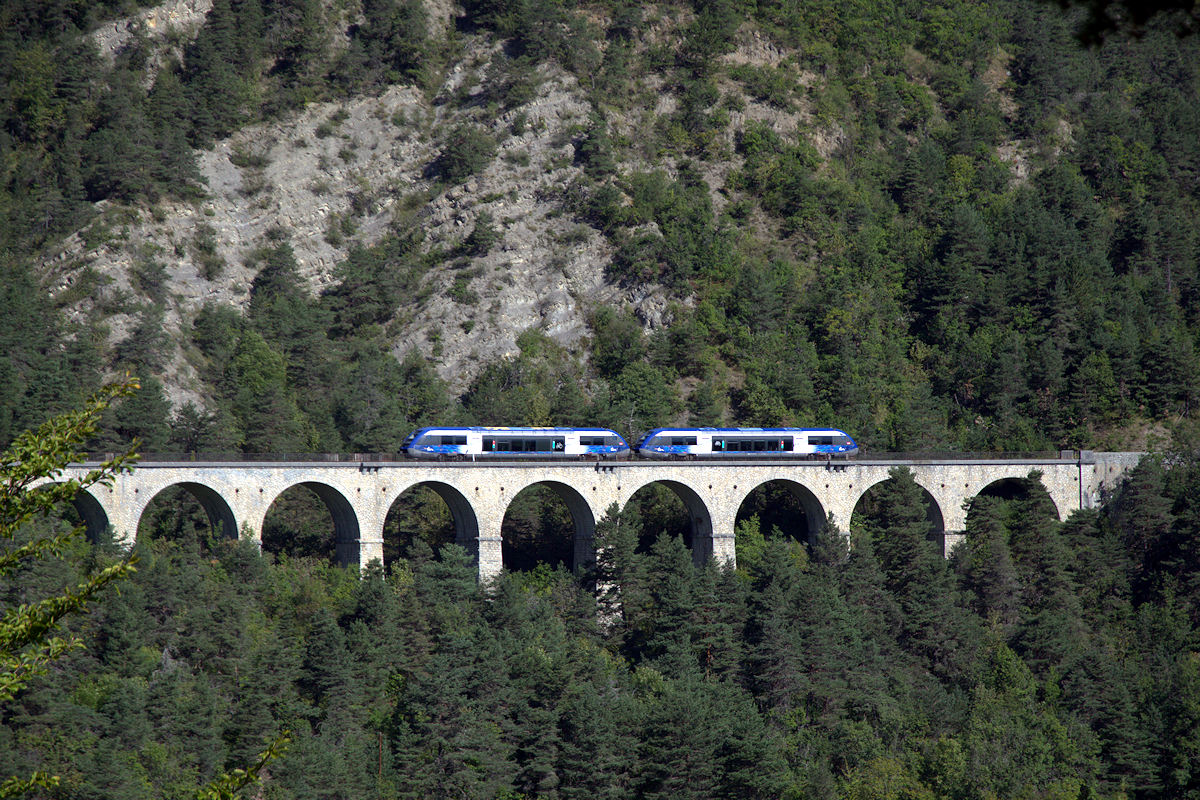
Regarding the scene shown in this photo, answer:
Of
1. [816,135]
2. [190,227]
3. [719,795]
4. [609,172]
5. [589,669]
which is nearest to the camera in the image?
[719,795]

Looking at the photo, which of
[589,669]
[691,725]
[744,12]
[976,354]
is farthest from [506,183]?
[691,725]

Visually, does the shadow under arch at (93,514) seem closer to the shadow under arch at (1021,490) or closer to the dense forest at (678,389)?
the dense forest at (678,389)

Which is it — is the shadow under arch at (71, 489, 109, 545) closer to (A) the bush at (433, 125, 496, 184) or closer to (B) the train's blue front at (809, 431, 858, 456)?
(B) the train's blue front at (809, 431, 858, 456)

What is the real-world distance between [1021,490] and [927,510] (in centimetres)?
802

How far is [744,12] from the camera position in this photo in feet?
389

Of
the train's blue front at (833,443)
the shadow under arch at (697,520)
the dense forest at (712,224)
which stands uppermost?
the dense forest at (712,224)

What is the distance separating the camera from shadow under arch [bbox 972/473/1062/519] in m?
75.8

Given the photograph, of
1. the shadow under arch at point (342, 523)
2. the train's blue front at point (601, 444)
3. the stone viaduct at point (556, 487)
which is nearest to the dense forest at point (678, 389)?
the shadow under arch at point (342, 523)

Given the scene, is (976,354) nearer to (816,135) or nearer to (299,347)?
(816,135)

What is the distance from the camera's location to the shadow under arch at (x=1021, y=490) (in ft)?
249

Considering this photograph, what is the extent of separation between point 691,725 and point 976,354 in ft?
170

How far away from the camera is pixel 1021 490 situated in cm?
8050

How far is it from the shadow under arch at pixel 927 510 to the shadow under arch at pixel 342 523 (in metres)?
29.7

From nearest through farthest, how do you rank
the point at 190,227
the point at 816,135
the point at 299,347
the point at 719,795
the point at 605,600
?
the point at 719,795 < the point at 605,600 < the point at 299,347 < the point at 190,227 < the point at 816,135
